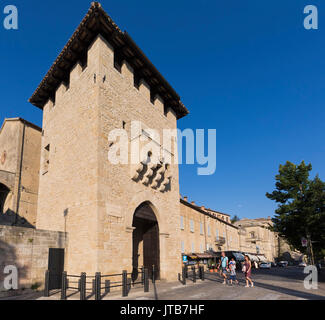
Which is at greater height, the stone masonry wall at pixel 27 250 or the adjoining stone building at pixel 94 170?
the adjoining stone building at pixel 94 170

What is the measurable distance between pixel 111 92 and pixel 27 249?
8073mm

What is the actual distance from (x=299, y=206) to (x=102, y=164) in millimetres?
15721

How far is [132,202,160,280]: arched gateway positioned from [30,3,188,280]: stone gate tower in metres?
0.06

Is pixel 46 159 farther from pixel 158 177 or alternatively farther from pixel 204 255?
pixel 204 255

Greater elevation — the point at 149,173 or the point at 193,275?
the point at 149,173

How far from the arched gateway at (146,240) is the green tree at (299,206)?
10629 millimetres

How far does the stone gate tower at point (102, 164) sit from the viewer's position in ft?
37.2

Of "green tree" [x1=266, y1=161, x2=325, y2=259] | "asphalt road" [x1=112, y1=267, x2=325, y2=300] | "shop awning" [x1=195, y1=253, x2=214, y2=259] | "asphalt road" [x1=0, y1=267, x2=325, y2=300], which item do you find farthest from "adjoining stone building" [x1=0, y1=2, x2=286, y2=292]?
"shop awning" [x1=195, y1=253, x2=214, y2=259]

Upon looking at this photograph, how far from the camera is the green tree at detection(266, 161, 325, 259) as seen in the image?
19103mm

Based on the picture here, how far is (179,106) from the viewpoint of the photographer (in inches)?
789

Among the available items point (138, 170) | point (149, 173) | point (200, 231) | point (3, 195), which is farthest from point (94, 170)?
point (200, 231)

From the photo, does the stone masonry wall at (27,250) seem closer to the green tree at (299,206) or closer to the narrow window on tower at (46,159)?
the narrow window on tower at (46,159)

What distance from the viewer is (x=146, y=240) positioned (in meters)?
15.9

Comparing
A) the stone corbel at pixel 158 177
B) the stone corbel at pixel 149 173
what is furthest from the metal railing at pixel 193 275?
the stone corbel at pixel 149 173
